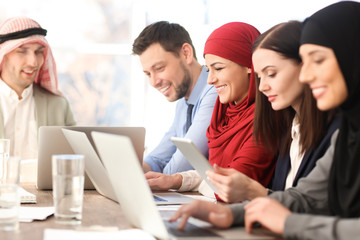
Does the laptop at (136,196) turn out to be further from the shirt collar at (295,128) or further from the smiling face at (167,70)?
the smiling face at (167,70)

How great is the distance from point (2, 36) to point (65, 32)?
1.78 meters

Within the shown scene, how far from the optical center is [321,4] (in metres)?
5.09

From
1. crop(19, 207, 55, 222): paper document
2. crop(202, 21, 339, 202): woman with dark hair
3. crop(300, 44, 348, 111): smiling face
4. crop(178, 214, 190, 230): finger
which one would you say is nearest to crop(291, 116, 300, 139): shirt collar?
crop(202, 21, 339, 202): woman with dark hair

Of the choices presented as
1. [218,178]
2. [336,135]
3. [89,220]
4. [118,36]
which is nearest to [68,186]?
[89,220]

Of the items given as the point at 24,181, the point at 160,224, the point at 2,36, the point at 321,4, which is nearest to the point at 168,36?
the point at 2,36

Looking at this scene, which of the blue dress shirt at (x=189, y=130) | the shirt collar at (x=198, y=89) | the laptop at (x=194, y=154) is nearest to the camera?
the laptop at (x=194, y=154)

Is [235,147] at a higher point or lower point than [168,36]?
lower

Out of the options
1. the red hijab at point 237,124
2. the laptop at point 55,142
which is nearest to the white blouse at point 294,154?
the red hijab at point 237,124

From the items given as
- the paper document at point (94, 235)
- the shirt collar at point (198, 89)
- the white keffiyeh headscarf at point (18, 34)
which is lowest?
the paper document at point (94, 235)

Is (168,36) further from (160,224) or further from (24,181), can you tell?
(160,224)

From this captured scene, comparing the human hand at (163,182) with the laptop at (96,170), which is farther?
the human hand at (163,182)

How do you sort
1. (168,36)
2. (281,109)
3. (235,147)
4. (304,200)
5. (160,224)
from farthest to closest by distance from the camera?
(168,36)
(235,147)
(281,109)
(304,200)
(160,224)

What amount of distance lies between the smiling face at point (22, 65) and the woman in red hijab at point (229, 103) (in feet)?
4.44

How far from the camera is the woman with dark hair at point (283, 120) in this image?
1708 mm
